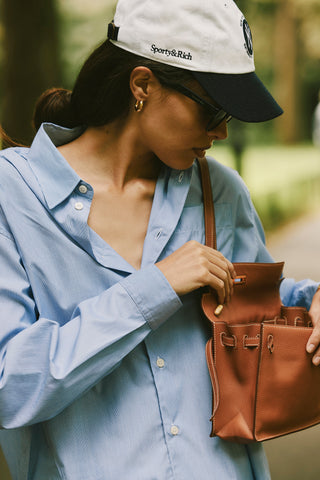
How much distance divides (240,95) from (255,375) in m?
0.73

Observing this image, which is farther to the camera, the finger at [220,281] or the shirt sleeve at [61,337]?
the finger at [220,281]

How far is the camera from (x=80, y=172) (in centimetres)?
174

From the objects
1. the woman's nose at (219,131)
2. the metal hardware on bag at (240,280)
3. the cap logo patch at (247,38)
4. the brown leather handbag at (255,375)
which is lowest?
the brown leather handbag at (255,375)

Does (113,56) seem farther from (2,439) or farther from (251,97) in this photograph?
(2,439)

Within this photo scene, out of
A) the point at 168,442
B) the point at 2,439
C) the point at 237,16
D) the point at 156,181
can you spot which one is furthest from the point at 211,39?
the point at 2,439

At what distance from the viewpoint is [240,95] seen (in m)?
1.59

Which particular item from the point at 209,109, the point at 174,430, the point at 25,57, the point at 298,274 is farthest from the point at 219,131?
the point at 298,274

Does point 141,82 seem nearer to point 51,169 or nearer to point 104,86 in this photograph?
point 104,86

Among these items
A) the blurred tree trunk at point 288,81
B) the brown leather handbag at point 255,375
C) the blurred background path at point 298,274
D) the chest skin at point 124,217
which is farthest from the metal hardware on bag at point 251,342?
the blurred tree trunk at point 288,81

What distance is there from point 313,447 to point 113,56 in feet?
11.4

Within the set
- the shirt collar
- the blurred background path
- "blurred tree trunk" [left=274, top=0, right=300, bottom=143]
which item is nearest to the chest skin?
the shirt collar

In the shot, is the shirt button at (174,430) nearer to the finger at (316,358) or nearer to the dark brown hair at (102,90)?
the finger at (316,358)

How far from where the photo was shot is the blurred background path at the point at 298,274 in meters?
4.05

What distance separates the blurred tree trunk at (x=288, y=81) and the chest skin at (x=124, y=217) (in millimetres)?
10666
